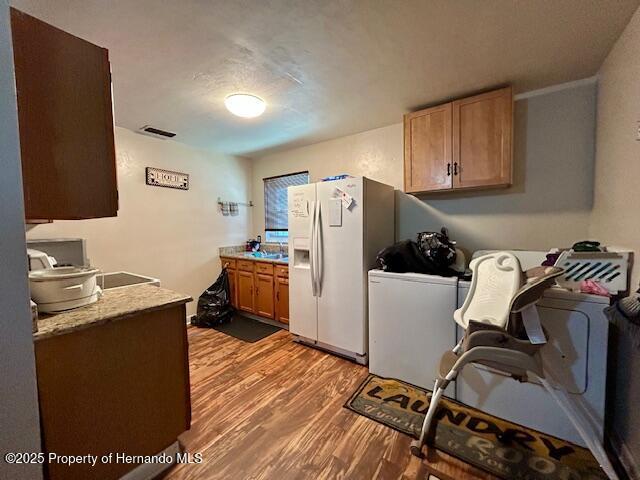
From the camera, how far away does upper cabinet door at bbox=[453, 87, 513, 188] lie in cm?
202

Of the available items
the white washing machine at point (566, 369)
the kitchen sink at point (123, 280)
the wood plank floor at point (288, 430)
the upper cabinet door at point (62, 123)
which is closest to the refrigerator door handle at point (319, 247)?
the wood plank floor at point (288, 430)

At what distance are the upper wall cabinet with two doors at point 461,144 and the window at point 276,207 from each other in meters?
1.87

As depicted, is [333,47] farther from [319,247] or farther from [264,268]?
[264,268]

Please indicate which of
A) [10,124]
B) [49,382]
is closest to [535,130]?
[10,124]

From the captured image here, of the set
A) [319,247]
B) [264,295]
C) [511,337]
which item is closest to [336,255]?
[319,247]

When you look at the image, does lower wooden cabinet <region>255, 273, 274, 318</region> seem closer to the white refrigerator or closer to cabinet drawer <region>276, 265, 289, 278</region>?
cabinet drawer <region>276, 265, 289, 278</region>

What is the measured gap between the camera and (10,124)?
0.78 m

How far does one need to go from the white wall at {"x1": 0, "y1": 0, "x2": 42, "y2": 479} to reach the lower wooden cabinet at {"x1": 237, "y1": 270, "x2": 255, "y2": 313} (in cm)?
263

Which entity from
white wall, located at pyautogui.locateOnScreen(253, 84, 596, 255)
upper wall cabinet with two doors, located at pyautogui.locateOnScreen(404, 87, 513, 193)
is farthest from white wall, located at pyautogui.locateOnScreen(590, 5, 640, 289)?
upper wall cabinet with two doors, located at pyautogui.locateOnScreen(404, 87, 513, 193)

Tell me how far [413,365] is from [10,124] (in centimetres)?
250

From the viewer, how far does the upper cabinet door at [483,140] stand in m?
2.02

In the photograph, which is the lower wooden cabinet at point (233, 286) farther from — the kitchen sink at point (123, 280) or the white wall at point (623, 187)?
the white wall at point (623, 187)

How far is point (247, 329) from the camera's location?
3277 mm

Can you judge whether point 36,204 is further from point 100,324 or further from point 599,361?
point 599,361
